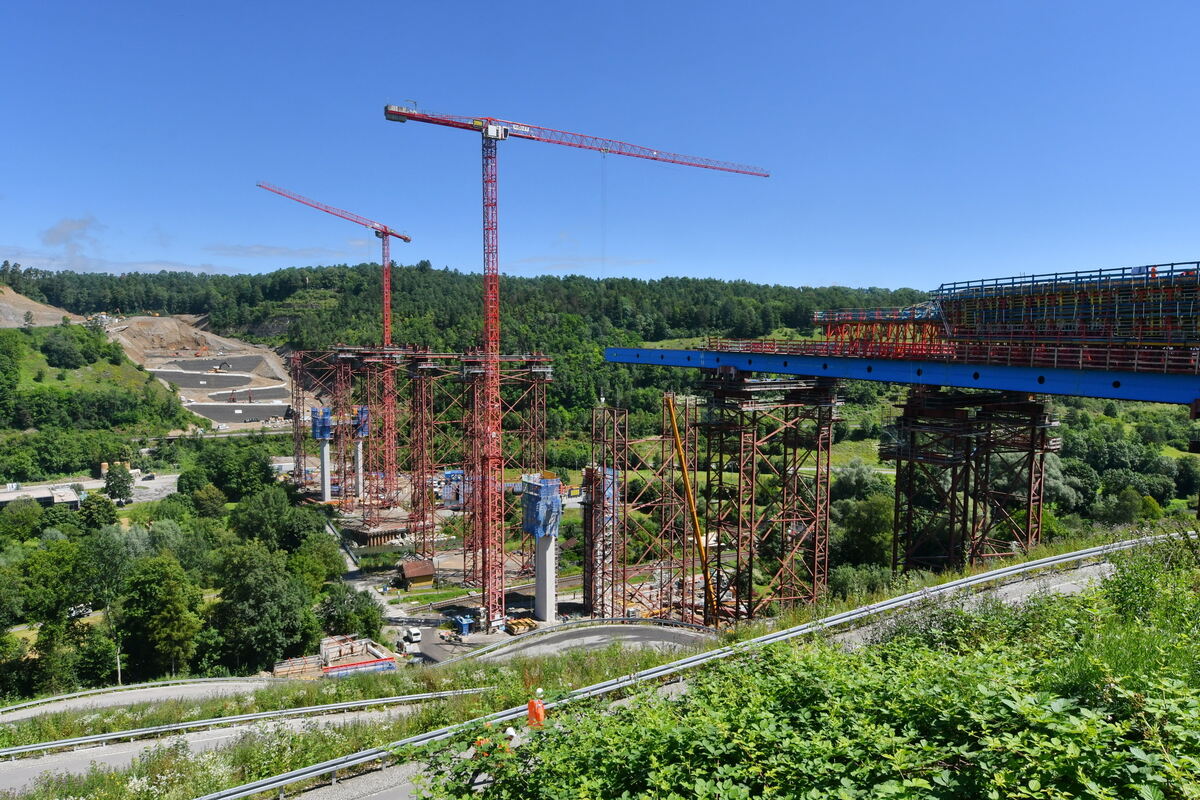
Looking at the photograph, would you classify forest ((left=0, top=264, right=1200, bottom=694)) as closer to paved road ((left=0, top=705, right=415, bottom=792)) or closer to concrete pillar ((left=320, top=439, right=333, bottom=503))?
concrete pillar ((left=320, top=439, right=333, bottom=503))

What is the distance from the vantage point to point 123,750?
1112 cm

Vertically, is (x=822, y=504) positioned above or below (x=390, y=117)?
below

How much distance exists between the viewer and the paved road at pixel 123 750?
10383 mm

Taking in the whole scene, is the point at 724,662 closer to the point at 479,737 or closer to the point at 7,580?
the point at 479,737

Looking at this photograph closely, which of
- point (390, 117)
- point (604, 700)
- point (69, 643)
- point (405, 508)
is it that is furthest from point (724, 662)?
point (405, 508)

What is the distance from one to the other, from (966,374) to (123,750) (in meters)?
18.5

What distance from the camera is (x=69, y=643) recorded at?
78.0 feet

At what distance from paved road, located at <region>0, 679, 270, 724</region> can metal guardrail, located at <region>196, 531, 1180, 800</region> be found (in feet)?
28.8

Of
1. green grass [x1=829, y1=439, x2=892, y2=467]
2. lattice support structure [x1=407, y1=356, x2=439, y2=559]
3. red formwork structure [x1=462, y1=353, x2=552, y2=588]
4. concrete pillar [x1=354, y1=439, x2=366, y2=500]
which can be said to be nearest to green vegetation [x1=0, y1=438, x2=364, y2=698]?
red formwork structure [x1=462, y1=353, x2=552, y2=588]

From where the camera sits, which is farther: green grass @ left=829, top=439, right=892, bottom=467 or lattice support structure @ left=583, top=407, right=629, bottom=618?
green grass @ left=829, top=439, right=892, bottom=467

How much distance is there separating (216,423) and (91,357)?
54.7 feet

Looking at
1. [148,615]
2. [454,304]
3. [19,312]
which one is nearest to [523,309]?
[454,304]

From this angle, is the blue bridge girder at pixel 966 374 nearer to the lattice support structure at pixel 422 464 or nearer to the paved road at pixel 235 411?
the lattice support structure at pixel 422 464

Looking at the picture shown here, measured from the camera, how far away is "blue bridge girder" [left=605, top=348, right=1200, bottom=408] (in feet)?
44.3
